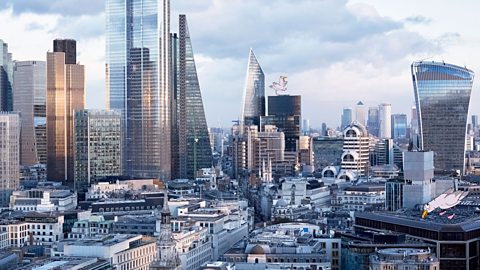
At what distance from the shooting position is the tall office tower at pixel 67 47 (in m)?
196

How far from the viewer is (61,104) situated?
193 meters

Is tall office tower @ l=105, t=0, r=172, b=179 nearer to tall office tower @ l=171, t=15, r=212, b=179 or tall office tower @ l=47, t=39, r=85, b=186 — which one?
tall office tower @ l=171, t=15, r=212, b=179

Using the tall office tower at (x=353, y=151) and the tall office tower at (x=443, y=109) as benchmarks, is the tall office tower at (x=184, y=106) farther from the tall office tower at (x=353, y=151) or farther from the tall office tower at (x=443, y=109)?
the tall office tower at (x=443, y=109)

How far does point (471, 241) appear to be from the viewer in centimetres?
8138

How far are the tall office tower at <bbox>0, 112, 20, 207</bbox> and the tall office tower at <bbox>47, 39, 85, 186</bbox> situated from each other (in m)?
38.8

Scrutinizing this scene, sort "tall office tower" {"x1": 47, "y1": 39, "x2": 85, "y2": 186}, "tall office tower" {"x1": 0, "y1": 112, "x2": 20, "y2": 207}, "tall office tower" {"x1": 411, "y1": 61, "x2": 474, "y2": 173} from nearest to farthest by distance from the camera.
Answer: "tall office tower" {"x1": 0, "y1": 112, "x2": 20, "y2": 207}
"tall office tower" {"x1": 411, "y1": 61, "x2": 474, "y2": 173}
"tall office tower" {"x1": 47, "y1": 39, "x2": 85, "y2": 186}

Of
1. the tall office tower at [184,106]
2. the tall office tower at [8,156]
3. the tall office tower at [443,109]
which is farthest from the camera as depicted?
the tall office tower at [184,106]

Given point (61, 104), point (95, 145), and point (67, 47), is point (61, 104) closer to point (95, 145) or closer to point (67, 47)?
point (67, 47)

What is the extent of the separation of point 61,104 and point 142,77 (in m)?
21.2

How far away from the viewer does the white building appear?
3105 inches

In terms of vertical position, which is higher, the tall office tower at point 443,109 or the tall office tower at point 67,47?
the tall office tower at point 67,47

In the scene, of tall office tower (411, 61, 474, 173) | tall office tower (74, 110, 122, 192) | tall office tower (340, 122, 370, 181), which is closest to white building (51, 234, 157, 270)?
tall office tower (74, 110, 122, 192)

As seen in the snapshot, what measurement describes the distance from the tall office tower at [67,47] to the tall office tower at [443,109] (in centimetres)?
6991

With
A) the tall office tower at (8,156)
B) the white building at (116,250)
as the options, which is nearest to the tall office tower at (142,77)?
the tall office tower at (8,156)
